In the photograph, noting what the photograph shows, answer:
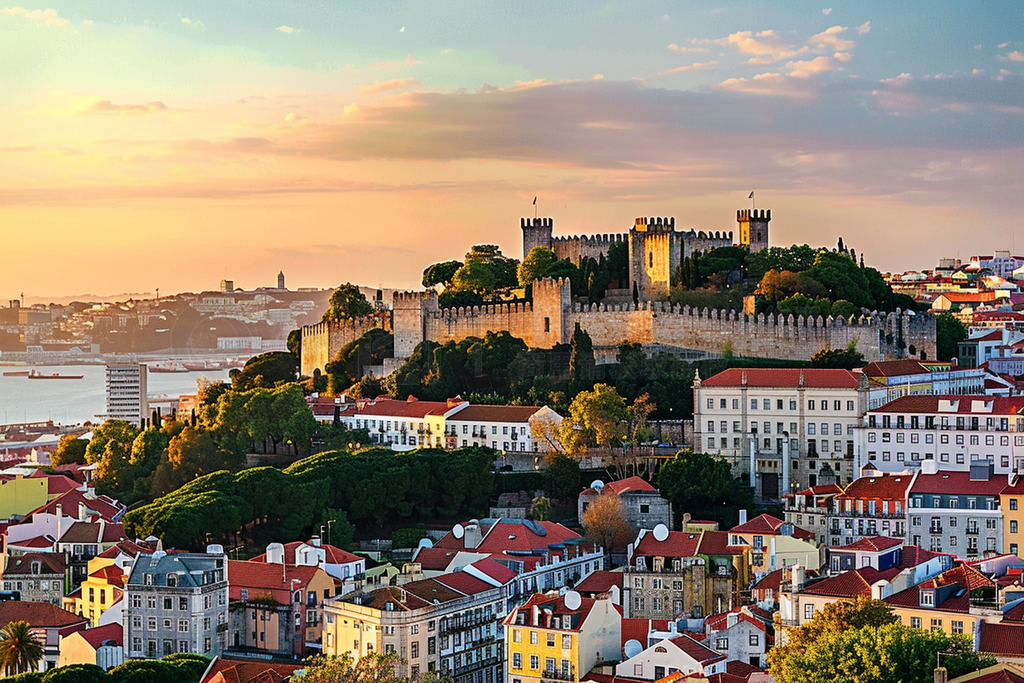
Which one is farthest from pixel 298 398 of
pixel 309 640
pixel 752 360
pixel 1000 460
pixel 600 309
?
pixel 1000 460

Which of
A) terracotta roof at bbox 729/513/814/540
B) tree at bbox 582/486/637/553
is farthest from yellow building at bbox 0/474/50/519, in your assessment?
terracotta roof at bbox 729/513/814/540

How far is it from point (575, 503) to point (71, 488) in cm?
1584

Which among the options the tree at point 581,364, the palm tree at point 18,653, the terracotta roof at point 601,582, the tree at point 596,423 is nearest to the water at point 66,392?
the tree at point 581,364

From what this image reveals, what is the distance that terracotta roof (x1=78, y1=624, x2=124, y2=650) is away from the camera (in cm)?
3859

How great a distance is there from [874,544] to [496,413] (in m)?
17.5

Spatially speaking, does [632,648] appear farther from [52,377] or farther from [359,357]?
[52,377]

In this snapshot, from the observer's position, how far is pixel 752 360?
52.6 meters

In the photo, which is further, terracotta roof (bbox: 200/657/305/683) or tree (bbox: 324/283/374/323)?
tree (bbox: 324/283/374/323)

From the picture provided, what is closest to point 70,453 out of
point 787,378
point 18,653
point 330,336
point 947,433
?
point 330,336

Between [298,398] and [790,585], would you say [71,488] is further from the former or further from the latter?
[790,585]

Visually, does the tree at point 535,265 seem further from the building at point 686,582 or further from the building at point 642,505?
the building at point 686,582

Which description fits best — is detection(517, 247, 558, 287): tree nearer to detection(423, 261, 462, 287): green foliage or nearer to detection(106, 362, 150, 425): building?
detection(423, 261, 462, 287): green foliage

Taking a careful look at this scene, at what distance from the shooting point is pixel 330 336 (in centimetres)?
6488

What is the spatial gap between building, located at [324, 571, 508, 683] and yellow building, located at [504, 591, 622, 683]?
1833mm
